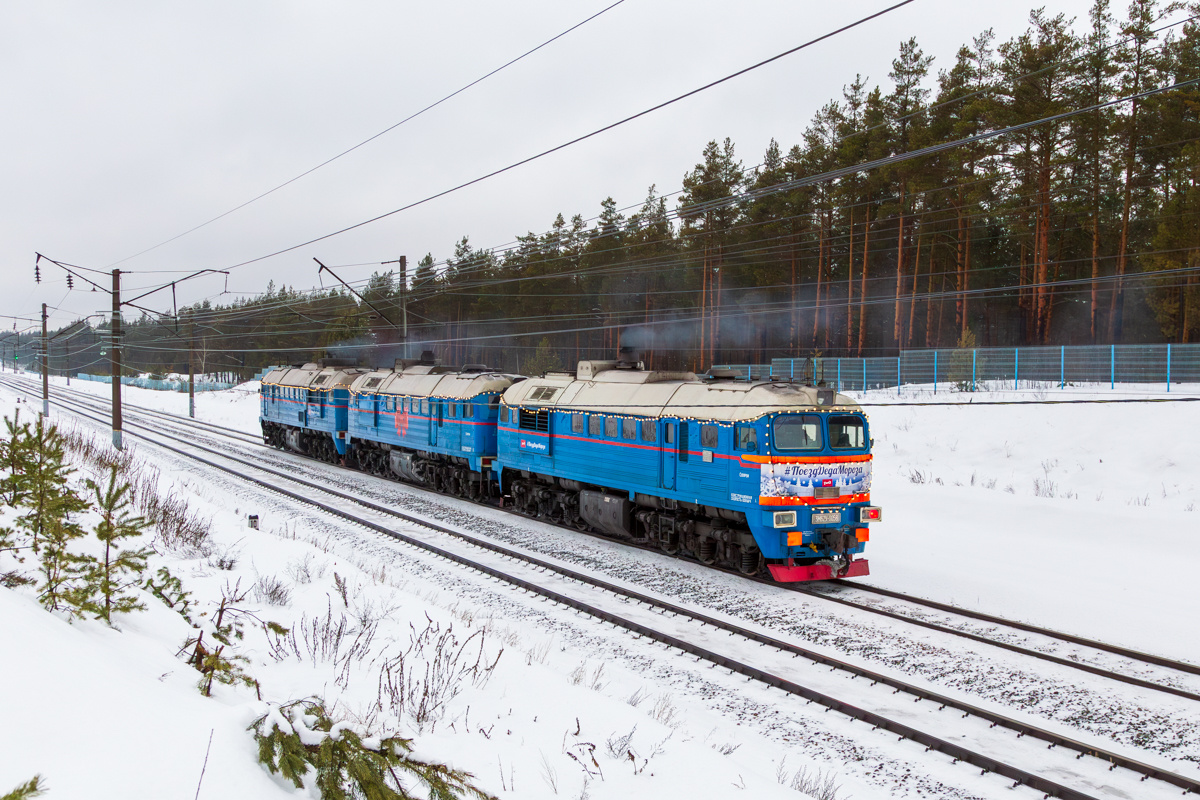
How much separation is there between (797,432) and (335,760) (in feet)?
35.2

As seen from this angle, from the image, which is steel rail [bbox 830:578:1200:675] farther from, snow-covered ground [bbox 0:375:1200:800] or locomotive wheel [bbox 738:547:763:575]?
locomotive wheel [bbox 738:547:763:575]

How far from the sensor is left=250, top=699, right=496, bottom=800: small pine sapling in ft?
12.6

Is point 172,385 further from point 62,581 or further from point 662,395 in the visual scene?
point 62,581

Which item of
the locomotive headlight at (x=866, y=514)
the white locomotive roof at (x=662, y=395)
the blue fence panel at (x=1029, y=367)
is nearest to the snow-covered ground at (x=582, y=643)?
the locomotive headlight at (x=866, y=514)

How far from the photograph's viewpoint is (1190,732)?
8062 mm

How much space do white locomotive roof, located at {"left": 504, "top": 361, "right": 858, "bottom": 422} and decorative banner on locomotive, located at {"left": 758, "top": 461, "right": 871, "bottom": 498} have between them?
1013mm

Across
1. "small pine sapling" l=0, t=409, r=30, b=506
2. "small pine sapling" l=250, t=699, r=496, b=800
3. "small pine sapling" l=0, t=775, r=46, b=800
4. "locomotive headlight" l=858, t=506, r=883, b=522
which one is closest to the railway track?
"locomotive headlight" l=858, t=506, r=883, b=522

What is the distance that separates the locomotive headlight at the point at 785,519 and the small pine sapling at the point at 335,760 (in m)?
9.53

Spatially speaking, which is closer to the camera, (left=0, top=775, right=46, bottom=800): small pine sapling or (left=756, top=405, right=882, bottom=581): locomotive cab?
(left=0, top=775, right=46, bottom=800): small pine sapling

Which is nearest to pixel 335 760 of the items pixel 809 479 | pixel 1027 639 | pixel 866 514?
pixel 1027 639

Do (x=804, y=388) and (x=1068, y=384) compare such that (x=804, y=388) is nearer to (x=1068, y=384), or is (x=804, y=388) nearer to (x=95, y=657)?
(x=95, y=657)

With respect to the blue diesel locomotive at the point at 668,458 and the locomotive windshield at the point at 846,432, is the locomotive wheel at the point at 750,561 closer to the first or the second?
the blue diesel locomotive at the point at 668,458

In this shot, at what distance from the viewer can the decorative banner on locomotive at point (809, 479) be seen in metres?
13.2

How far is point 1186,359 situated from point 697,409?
22.3 m
